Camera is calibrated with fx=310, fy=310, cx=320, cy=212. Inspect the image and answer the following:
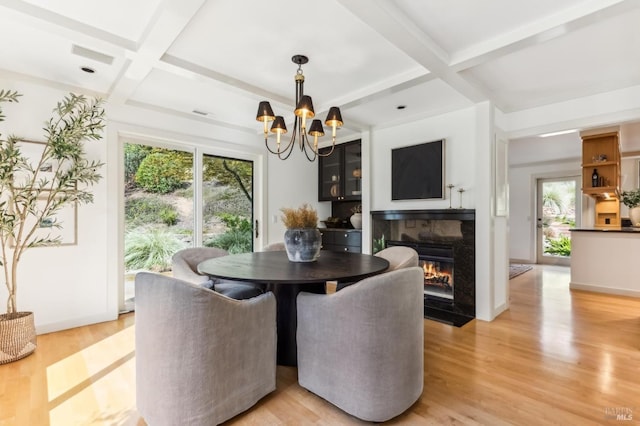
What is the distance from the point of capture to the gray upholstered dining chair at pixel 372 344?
63.7 inches

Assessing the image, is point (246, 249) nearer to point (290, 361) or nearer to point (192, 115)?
point (192, 115)

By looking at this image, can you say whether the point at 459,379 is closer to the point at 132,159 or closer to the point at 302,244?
the point at 302,244

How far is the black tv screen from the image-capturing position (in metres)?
3.73

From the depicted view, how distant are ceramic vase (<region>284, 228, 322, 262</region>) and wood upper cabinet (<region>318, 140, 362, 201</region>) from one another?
101 inches

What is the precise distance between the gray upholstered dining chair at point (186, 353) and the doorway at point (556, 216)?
24.7 ft

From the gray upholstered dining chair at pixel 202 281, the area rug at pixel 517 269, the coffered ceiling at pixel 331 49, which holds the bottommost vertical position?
the area rug at pixel 517 269

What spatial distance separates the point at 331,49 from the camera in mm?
2311

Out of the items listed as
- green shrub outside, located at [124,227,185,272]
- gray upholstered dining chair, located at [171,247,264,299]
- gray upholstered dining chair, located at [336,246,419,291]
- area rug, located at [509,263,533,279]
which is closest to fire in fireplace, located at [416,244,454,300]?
gray upholstered dining chair, located at [336,246,419,291]

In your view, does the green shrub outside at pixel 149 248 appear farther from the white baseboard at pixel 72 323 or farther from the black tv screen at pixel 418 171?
the black tv screen at pixel 418 171

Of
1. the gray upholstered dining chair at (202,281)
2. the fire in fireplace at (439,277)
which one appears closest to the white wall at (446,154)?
the fire in fireplace at (439,277)

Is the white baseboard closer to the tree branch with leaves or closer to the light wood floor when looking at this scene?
the light wood floor

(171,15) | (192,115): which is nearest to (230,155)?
(192,115)

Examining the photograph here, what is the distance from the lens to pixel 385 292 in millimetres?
1616

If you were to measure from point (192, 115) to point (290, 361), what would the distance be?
3.07 m
